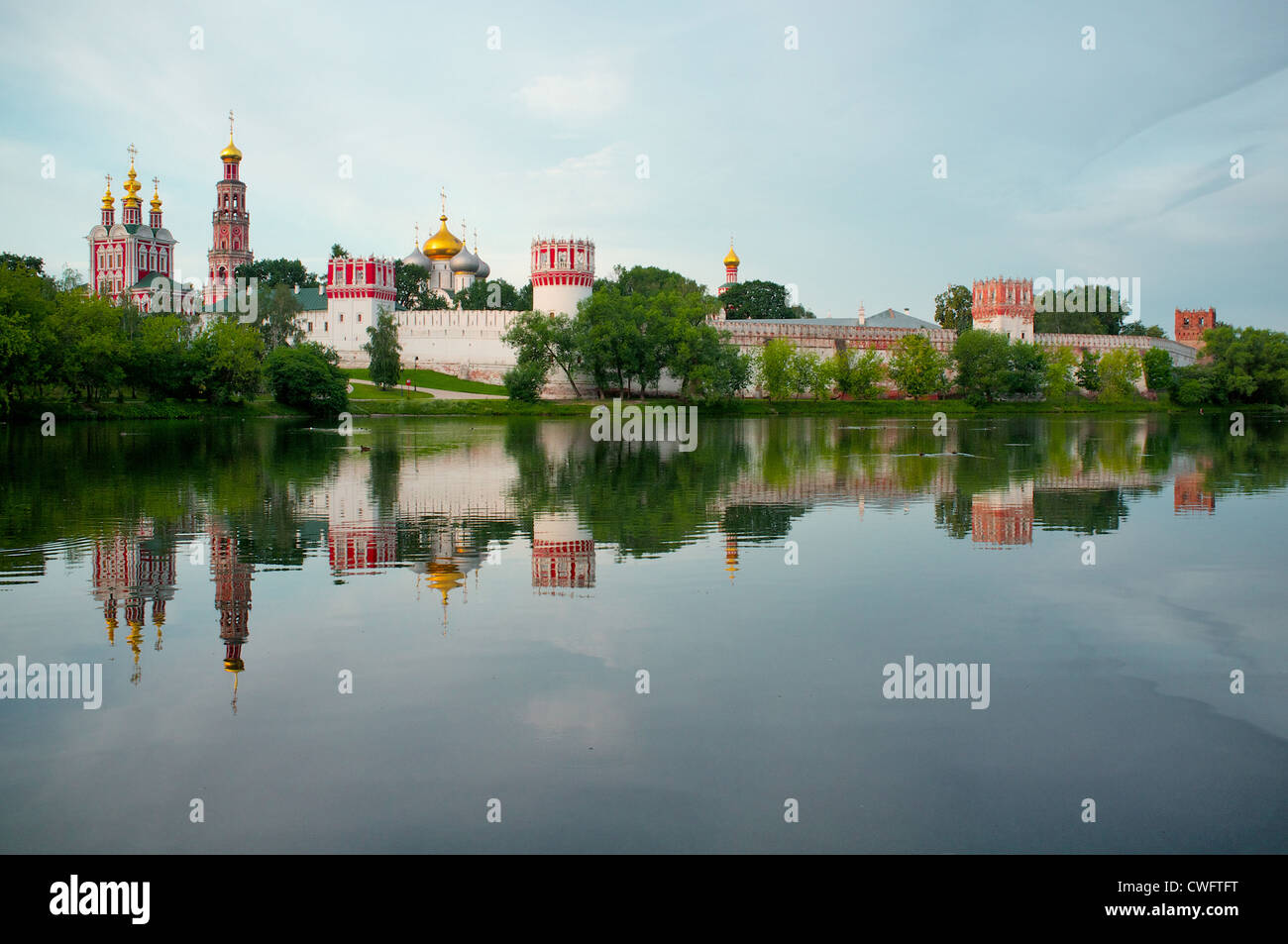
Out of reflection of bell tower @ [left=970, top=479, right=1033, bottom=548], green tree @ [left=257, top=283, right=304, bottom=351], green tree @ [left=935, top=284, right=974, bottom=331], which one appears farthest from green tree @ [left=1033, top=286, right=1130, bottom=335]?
reflection of bell tower @ [left=970, top=479, right=1033, bottom=548]

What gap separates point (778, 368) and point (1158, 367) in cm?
3087

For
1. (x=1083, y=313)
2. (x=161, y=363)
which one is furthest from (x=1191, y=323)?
(x=161, y=363)

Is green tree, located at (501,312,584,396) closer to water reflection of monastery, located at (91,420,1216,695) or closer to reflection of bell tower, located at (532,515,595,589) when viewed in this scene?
water reflection of monastery, located at (91,420,1216,695)

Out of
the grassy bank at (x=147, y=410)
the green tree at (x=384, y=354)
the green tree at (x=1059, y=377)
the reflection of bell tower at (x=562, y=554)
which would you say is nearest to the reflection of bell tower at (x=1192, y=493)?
the reflection of bell tower at (x=562, y=554)

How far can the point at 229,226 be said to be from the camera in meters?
92.2

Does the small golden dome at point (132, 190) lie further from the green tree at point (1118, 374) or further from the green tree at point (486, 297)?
the green tree at point (1118, 374)

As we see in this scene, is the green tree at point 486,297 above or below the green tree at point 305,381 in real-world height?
above

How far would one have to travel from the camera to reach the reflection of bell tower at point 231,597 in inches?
281

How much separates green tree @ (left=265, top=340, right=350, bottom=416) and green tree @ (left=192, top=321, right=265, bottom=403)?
88cm

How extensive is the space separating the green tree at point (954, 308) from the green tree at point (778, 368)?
32377mm

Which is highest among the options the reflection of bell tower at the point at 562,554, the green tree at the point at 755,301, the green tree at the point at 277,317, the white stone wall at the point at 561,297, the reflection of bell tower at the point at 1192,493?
the green tree at the point at 755,301

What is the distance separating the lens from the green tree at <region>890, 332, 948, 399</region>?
6969 centimetres

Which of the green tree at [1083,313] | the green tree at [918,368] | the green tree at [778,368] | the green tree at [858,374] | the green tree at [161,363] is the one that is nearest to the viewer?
the green tree at [161,363]
